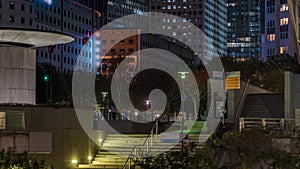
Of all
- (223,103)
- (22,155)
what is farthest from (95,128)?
(223,103)

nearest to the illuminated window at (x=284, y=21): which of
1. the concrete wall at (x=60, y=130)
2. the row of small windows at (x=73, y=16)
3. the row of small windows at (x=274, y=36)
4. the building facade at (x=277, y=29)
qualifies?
the building facade at (x=277, y=29)

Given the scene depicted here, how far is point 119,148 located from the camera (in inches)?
1025

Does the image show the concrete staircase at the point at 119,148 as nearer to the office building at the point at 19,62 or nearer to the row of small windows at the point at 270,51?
the office building at the point at 19,62

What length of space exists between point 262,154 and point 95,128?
9.62 meters

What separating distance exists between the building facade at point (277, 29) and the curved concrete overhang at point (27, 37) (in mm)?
127168

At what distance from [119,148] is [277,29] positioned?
13759cm

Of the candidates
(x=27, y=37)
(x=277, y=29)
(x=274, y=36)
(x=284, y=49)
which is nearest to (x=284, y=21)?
(x=277, y=29)

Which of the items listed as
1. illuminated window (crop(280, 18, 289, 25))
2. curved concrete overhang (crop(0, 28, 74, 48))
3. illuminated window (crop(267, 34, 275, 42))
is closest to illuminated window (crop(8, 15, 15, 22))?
illuminated window (crop(280, 18, 289, 25))

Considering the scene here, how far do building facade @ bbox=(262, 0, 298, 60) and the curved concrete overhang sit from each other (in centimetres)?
12717

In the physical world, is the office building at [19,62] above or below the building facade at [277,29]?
below

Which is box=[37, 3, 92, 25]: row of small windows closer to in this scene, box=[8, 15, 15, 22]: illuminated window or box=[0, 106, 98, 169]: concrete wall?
box=[8, 15, 15, 22]: illuminated window

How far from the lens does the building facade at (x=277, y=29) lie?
508ft

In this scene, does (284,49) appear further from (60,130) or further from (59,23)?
(60,130)

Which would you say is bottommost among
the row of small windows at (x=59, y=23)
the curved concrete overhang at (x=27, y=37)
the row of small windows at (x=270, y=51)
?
the curved concrete overhang at (x=27, y=37)
